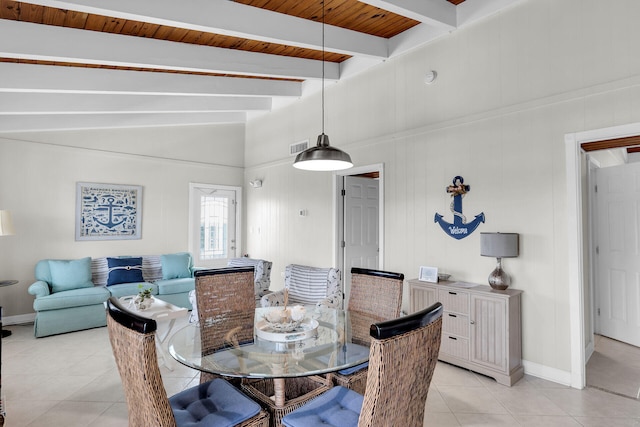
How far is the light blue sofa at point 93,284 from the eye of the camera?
431cm

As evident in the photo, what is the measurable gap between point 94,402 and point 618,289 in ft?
17.7

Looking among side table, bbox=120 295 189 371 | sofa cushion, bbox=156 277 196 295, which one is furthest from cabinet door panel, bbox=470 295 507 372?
sofa cushion, bbox=156 277 196 295

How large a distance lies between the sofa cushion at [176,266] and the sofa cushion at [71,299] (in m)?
0.96

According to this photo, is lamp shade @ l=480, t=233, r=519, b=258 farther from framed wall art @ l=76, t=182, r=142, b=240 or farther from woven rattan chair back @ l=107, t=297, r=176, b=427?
framed wall art @ l=76, t=182, r=142, b=240

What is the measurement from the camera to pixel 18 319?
15.8 feet

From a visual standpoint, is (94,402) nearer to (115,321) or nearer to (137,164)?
(115,321)

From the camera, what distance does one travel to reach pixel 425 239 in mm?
3967

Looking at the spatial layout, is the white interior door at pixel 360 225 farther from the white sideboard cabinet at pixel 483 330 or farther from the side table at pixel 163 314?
the side table at pixel 163 314

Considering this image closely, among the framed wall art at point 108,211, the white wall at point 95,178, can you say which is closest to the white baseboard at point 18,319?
the white wall at point 95,178

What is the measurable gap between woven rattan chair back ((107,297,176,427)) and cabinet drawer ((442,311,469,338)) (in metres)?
2.67

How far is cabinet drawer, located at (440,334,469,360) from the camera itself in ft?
10.7

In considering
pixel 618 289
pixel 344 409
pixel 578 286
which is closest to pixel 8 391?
pixel 344 409

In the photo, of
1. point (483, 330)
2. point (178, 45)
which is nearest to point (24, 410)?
point (178, 45)

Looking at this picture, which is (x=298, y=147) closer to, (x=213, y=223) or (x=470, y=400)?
(x=213, y=223)
